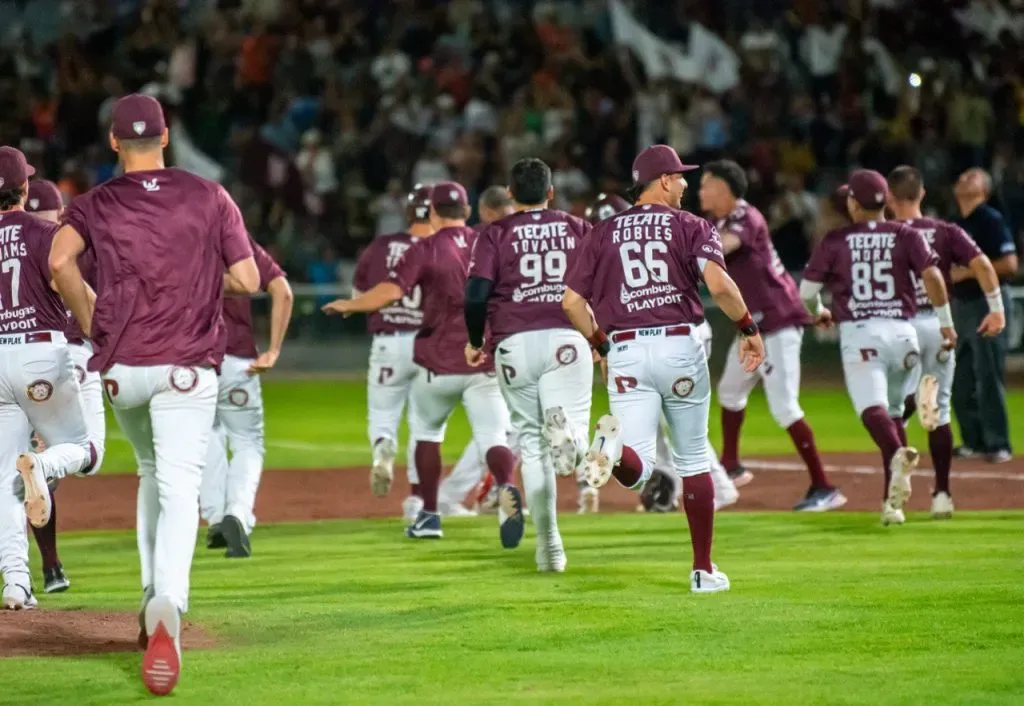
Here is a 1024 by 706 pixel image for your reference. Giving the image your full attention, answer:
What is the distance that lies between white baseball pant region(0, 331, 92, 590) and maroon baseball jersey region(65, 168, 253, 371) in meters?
1.98

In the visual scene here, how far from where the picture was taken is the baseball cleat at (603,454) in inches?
355

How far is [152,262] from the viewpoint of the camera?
290 inches

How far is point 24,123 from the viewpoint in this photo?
28.1 meters

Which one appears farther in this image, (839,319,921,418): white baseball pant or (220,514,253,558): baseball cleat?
(839,319,921,418): white baseball pant

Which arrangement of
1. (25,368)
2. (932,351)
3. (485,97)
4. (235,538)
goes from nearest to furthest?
(25,368), (235,538), (932,351), (485,97)

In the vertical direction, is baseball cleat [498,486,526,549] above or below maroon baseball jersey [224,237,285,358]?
below

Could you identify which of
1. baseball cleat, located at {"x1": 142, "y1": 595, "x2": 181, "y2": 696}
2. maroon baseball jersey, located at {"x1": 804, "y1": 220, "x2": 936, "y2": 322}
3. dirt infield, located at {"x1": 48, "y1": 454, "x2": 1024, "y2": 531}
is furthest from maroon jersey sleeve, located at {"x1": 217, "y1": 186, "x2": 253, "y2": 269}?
dirt infield, located at {"x1": 48, "y1": 454, "x2": 1024, "y2": 531}

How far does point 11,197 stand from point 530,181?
2982mm

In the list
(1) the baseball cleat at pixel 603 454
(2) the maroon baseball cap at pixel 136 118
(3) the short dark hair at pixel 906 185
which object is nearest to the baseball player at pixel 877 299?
(3) the short dark hair at pixel 906 185

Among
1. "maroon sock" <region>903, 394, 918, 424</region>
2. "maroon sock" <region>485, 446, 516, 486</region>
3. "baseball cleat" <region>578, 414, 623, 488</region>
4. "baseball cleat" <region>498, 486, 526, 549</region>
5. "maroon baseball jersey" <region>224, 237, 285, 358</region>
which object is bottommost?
"baseball cleat" <region>498, 486, 526, 549</region>

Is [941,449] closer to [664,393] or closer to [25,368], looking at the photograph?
[664,393]

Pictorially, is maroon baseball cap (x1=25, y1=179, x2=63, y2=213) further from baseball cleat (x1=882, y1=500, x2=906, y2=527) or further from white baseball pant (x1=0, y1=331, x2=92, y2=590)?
baseball cleat (x1=882, y1=500, x2=906, y2=527)

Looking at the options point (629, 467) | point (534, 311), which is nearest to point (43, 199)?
point (534, 311)

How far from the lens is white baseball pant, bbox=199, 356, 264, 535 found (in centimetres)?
1149
